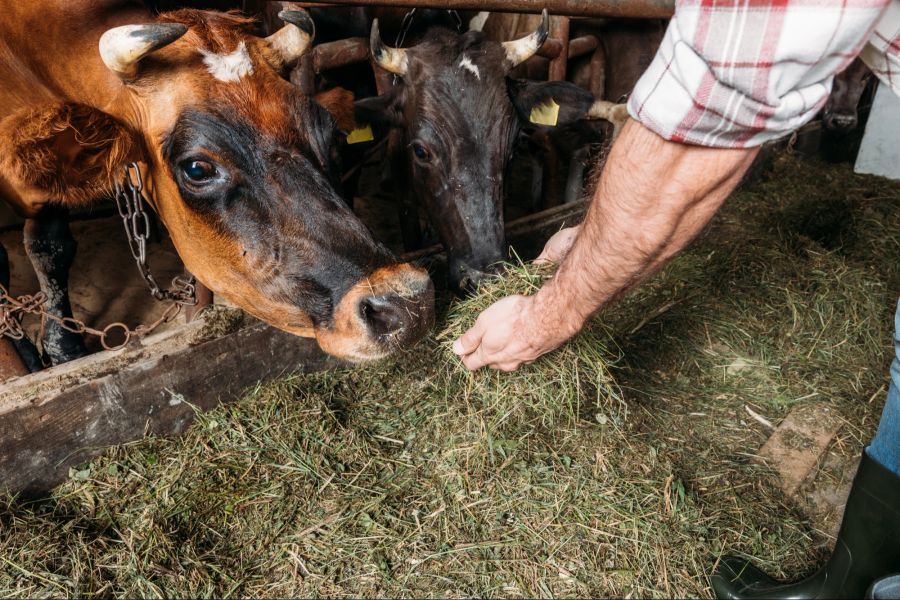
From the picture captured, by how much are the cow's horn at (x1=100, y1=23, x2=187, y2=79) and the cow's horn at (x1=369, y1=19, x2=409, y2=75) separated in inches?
69.1

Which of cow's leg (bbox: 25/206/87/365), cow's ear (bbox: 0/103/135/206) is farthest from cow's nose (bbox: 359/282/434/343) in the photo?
cow's leg (bbox: 25/206/87/365)

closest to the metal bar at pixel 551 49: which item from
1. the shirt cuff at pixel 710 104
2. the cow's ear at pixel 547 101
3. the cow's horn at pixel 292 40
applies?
the cow's ear at pixel 547 101

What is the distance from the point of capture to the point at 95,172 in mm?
2217

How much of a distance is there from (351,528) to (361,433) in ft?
1.63

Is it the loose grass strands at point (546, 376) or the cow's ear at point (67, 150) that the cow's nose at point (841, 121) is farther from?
the cow's ear at point (67, 150)

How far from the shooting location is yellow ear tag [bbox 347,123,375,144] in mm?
3840

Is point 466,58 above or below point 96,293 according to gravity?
above

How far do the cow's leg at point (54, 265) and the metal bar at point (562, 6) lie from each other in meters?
1.84

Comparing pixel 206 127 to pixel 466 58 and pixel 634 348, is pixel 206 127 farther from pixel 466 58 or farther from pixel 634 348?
pixel 634 348

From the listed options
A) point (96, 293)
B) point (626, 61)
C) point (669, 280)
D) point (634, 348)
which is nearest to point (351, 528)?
point (634, 348)

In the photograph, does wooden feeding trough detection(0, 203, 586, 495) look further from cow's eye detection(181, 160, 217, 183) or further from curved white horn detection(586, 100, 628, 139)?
curved white horn detection(586, 100, 628, 139)

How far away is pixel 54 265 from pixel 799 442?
13.0 feet

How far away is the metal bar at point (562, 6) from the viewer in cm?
290

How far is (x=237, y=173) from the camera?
2158 millimetres
